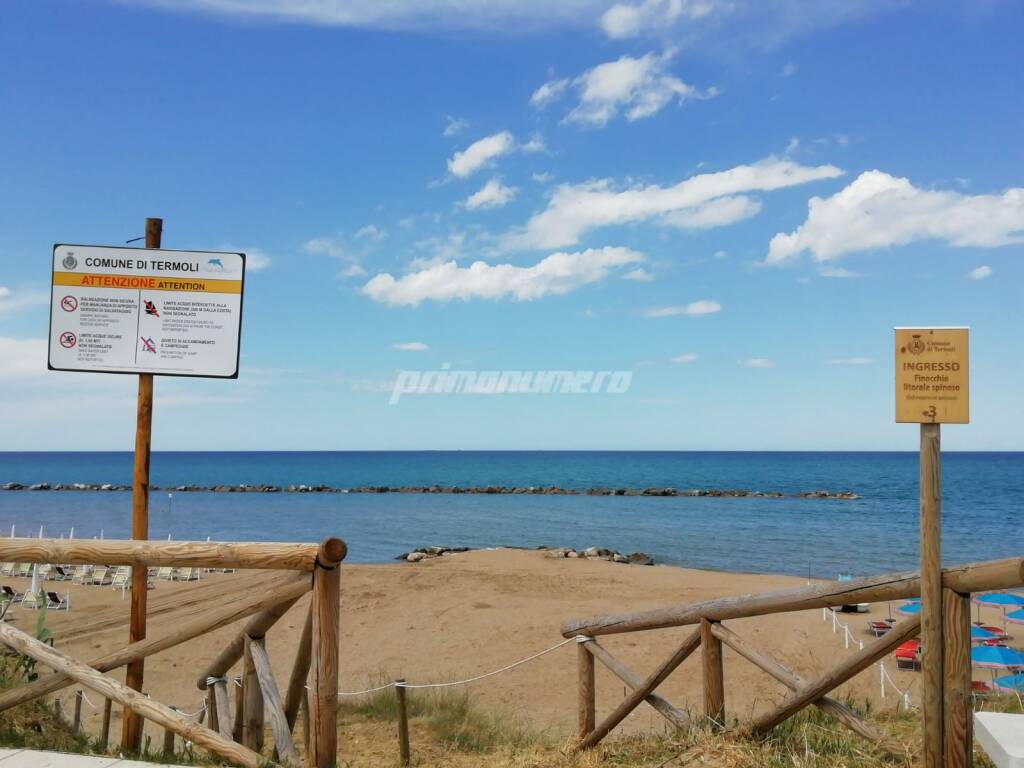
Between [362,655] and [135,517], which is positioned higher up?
[135,517]

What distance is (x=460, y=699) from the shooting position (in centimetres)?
898

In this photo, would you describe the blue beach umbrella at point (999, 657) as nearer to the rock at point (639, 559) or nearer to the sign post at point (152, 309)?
the sign post at point (152, 309)

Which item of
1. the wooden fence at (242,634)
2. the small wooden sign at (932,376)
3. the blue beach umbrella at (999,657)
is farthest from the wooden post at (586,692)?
the blue beach umbrella at (999,657)

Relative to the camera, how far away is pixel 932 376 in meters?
3.53

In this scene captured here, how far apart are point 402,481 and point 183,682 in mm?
78441

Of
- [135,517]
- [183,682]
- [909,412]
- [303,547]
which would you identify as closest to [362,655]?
[183,682]

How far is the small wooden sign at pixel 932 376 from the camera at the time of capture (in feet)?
11.5

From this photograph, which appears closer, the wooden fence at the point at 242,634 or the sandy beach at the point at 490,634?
the wooden fence at the point at 242,634

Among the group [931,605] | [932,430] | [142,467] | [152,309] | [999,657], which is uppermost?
[152,309]

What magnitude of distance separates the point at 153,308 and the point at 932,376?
4726 mm

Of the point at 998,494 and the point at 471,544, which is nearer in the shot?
the point at 471,544

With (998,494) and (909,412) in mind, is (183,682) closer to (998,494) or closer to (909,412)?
(909,412)

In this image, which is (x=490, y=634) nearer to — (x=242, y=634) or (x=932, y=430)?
(x=242, y=634)

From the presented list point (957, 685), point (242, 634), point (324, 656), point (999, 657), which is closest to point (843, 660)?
point (957, 685)
